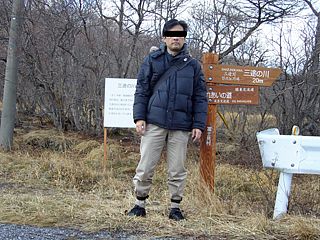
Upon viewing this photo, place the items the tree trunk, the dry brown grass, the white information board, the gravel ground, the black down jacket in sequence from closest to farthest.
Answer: the gravel ground, the dry brown grass, the black down jacket, the white information board, the tree trunk

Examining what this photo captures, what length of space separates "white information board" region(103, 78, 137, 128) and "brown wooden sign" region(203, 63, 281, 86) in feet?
12.6

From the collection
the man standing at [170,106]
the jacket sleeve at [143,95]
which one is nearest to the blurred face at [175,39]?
the man standing at [170,106]

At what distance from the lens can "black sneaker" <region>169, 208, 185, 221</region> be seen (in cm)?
495

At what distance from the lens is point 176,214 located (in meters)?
4.99

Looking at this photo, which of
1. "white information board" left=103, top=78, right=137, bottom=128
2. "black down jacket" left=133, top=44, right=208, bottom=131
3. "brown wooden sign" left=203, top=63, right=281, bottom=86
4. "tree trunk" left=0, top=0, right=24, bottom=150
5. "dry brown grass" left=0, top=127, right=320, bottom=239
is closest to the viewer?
"dry brown grass" left=0, top=127, right=320, bottom=239

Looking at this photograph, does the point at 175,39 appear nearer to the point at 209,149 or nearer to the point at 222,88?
the point at 222,88

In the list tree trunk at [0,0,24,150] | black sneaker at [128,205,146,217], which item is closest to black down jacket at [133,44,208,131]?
black sneaker at [128,205,146,217]

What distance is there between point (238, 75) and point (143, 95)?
145cm

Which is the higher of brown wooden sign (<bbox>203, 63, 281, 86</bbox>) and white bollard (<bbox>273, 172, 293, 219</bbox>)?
brown wooden sign (<bbox>203, 63, 281, 86</bbox>)

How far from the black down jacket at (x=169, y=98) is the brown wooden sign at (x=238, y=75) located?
787 millimetres

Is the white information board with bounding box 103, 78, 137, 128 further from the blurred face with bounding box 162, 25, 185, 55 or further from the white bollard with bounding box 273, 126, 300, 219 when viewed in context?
the white bollard with bounding box 273, 126, 300, 219

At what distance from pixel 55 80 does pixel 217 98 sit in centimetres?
883

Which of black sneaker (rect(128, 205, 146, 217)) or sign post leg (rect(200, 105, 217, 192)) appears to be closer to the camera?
black sneaker (rect(128, 205, 146, 217))

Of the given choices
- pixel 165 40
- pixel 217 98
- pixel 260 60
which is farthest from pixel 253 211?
pixel 260 60
